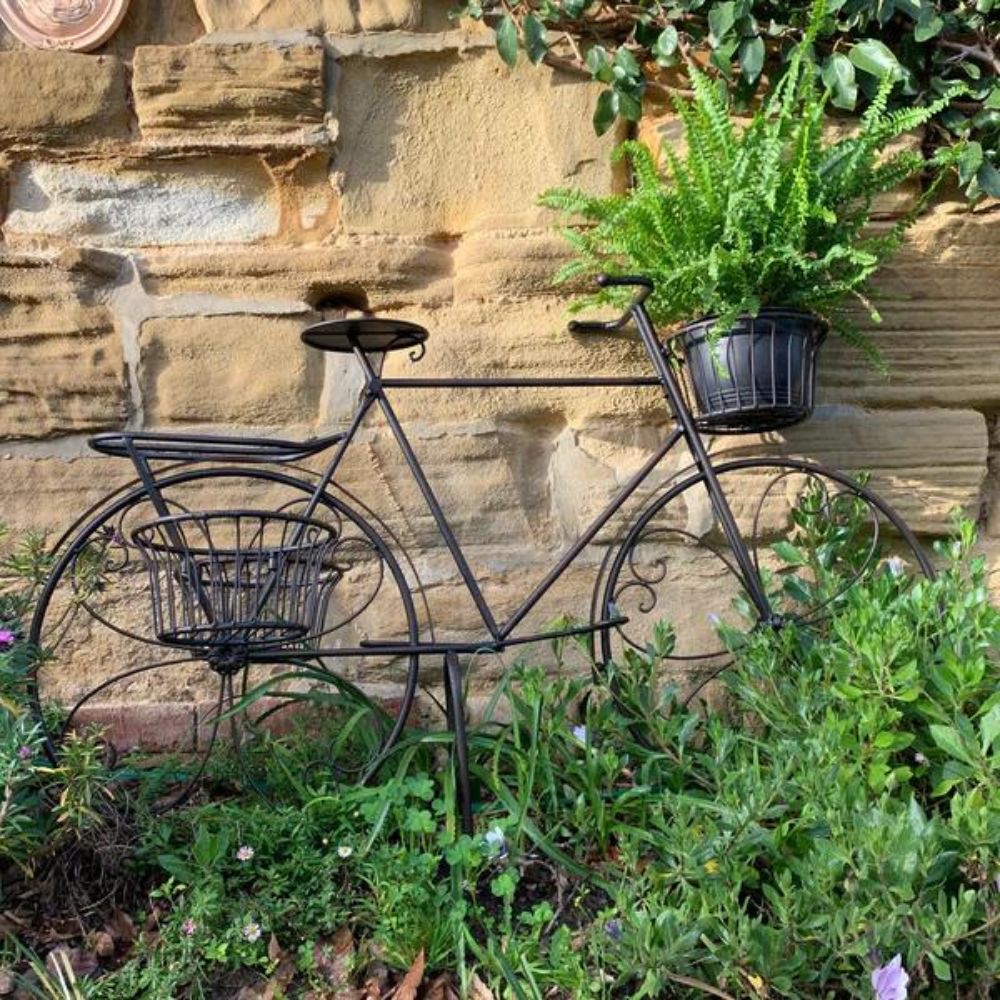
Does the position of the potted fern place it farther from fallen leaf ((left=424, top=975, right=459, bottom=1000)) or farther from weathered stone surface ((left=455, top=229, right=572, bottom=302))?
fallen leaf ((left=424, top=975, right=459, bottom=1000))

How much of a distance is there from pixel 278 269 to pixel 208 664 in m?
0.84

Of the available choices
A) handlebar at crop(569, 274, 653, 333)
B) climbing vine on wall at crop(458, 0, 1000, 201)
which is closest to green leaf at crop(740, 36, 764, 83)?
climbing vine on wall at crop(458, 0, 1000, 201)

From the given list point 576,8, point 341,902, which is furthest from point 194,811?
point 576,8

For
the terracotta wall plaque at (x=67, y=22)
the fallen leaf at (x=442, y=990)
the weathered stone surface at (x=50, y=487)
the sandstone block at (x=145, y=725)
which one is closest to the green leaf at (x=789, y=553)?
the fallen leaf at (x=442, y=990)

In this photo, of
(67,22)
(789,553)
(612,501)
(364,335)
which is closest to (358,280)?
(364,335)

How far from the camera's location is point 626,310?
2.41m

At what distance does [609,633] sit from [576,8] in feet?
4.29

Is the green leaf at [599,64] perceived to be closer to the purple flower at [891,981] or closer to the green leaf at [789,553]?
the green leaf at [789,553]

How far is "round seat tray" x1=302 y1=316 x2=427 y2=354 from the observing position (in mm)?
2254

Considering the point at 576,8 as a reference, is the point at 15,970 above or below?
below

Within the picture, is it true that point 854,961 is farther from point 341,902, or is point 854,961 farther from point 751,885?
point 341,902

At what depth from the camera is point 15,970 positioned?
1859mm

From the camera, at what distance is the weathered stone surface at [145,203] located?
8.43ft

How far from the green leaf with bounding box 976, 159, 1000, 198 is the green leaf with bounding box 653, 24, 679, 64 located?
0.68m
